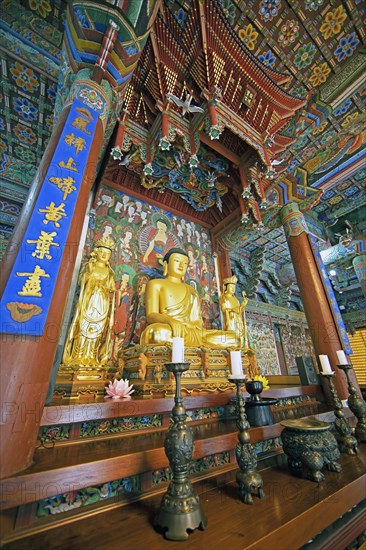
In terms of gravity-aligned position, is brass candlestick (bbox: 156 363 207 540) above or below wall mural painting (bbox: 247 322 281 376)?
below

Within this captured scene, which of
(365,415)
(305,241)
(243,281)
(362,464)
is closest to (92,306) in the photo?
(362,464)

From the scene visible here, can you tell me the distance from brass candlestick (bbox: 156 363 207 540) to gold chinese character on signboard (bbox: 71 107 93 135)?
2.19m

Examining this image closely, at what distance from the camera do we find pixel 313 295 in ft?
13.5

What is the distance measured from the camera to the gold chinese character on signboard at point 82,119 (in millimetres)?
1958

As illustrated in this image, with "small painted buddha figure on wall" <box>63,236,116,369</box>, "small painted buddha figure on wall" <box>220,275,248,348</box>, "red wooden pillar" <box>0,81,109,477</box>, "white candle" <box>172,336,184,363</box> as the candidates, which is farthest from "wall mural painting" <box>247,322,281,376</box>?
"red wooden pillar" <box>0,81,109,477</box>

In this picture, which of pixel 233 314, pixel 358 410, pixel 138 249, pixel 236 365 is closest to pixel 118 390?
pixel 236 365

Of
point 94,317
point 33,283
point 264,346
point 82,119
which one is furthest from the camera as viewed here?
point 264,346

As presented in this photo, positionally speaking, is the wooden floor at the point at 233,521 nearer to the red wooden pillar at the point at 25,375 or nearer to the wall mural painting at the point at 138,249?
the red wooden pillar at the point at 25,375

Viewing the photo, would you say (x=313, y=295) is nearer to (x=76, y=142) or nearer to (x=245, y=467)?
(x=245, y=467)

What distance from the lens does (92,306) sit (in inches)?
112

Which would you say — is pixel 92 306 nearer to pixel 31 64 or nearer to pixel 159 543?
pixel 159 543

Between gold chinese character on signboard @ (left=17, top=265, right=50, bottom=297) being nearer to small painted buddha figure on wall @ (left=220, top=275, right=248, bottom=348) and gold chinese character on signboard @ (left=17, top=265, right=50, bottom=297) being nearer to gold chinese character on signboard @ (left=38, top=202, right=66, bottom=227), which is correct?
gold chinese character on signboard @ (left=38, top=202, right=66, bottom=227)

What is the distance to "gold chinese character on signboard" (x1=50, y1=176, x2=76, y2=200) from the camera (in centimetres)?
167

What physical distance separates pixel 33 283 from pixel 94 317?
1.53m
